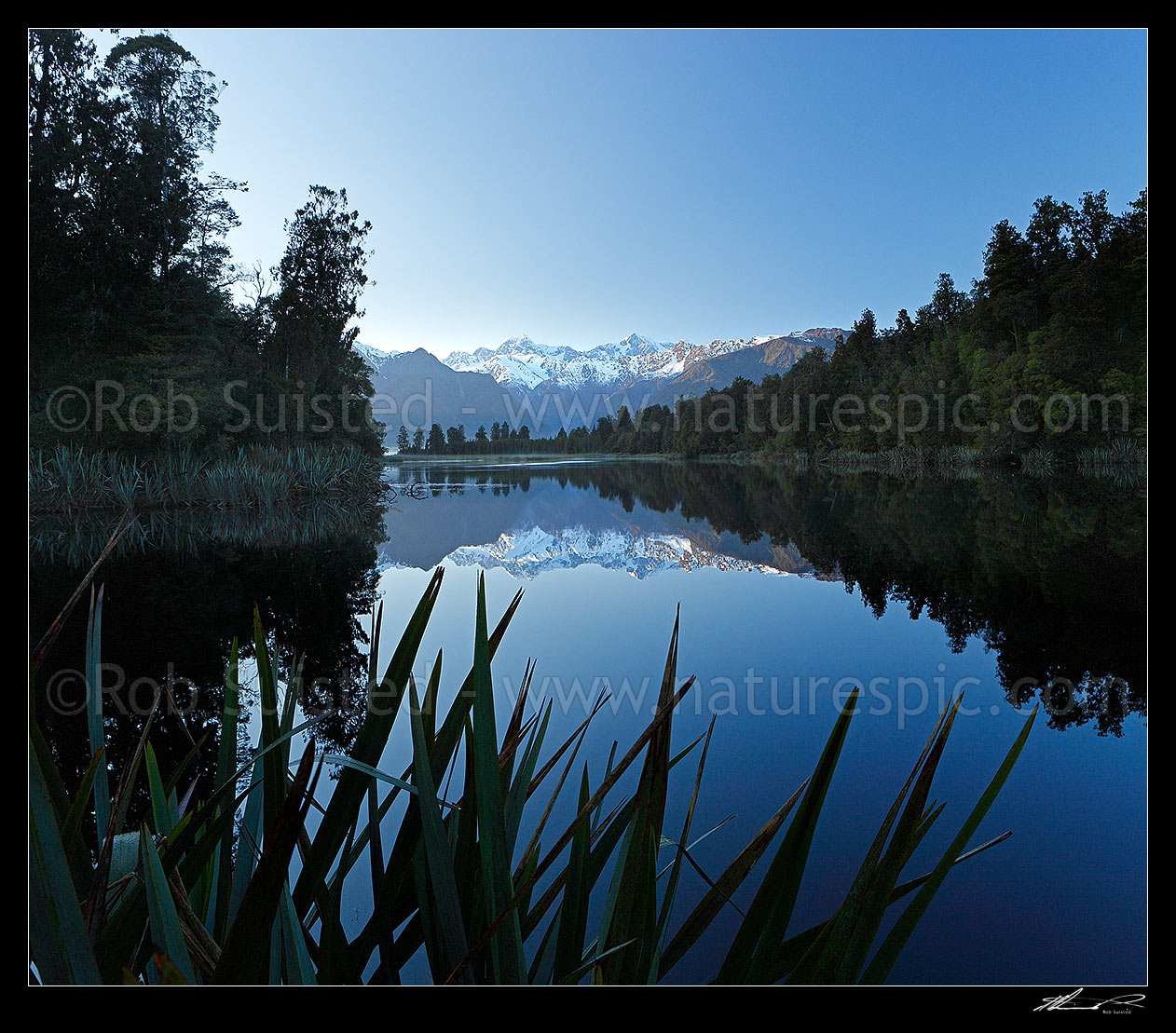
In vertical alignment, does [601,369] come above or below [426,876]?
above

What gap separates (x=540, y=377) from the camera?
28.5 metres

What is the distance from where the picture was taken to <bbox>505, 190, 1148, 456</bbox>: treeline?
6.09 metres

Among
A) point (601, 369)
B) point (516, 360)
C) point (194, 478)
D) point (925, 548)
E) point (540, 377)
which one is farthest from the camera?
point (601, 369)

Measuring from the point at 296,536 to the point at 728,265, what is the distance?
3.27m

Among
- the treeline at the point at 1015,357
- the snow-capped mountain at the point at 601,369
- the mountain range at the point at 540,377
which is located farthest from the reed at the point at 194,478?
the treeline at the point at 1015,357

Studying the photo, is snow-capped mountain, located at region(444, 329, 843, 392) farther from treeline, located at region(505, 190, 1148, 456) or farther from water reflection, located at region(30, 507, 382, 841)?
water reflection, located at region(30, 507, 382, 841)

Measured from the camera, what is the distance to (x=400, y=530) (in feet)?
14.4

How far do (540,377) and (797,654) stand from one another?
27.4 m

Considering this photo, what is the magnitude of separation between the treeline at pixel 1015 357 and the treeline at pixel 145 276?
5.70 metres

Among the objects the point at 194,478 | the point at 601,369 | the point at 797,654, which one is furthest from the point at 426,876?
the point at 601,369
